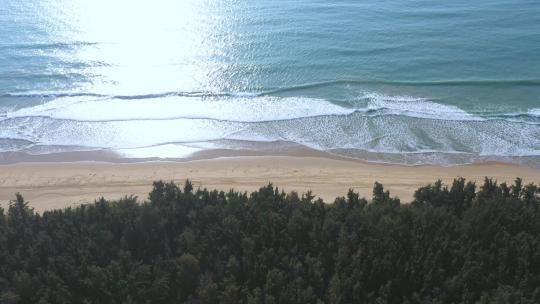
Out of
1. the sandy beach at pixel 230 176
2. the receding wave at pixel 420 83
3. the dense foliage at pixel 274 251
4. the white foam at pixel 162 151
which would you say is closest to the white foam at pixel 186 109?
the receding wave at pixel 420 83

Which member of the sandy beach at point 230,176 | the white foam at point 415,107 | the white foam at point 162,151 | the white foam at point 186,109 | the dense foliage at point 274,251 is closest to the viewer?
the dense foliage at point 274,251

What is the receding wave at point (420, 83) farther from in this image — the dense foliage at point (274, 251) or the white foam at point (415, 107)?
the dense foliage at point (274, 251)

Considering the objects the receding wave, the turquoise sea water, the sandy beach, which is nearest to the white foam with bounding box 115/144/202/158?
the turquoise sea water

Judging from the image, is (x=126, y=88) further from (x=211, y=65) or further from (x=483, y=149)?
(x=483, y=149)

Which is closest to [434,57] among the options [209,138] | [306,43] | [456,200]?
[306,43]

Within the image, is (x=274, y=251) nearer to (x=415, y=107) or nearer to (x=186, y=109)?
(x=186, y=109)
